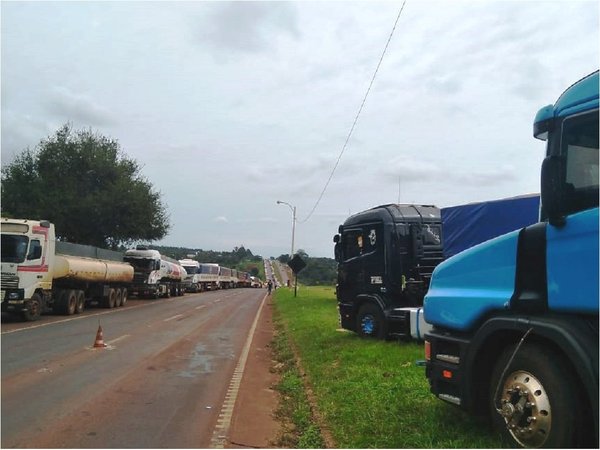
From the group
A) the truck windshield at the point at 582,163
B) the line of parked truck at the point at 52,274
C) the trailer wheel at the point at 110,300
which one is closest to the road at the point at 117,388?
the line of parked truck at the point at 52,274

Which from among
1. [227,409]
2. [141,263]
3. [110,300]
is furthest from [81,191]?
[227,409]

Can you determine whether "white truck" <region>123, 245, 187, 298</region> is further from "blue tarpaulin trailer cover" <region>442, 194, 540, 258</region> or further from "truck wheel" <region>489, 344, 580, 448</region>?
"truck wheel" <region>489, 344, 580, 448</region>

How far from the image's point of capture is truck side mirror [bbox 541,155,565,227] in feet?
13.2

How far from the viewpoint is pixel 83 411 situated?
264 inches

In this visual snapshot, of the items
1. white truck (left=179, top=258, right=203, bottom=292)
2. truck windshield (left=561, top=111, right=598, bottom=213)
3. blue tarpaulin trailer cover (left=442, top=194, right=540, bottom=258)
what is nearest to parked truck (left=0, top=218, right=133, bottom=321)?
blue tarpaulin trailer cover (left=442, top=194, right=540, bottom=258)

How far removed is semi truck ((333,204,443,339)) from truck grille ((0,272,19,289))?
11574 millimetres

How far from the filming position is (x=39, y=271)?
62.1 ft

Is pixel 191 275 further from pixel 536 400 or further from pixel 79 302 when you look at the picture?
pixel 536 400

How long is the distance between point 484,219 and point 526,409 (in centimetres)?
655

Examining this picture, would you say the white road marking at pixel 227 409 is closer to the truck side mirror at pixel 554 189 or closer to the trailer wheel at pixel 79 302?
the truck side mirror at pixel 554 189

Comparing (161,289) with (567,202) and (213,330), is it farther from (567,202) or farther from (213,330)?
(567,202)

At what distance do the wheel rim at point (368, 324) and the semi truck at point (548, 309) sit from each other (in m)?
7.70

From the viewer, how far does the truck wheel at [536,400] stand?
3938 mm

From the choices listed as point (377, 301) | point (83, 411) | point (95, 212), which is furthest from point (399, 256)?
point (95, 212)
